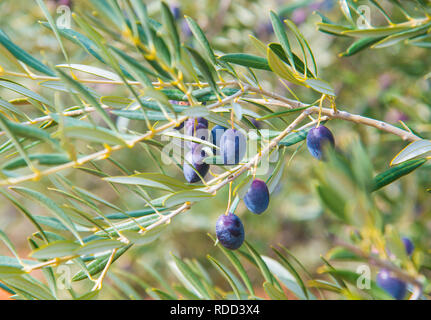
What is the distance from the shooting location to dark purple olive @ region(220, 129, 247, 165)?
58 centimetres

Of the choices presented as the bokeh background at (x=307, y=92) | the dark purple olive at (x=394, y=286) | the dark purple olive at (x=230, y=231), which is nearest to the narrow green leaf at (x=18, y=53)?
the dark purple olive at (x=230, y=231)

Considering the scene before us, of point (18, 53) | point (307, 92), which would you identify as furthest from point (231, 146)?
point (307, 92)

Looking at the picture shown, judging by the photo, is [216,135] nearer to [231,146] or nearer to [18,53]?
[231,146]

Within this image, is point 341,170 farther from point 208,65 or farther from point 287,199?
point 287,199

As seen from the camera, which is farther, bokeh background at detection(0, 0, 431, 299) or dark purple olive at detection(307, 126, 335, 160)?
bokeh background at detection(0, 0, 431, 299)

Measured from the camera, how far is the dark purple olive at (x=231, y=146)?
1.90 ft

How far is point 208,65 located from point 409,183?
1.48m

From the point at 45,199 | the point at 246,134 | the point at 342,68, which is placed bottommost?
the point at 45,199

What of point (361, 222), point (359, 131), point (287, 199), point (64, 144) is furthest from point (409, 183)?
point (64, 144)

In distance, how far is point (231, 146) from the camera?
1.90 ft

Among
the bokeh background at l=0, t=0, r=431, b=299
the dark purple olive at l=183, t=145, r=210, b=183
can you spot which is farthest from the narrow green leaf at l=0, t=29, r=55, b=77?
the bokeh background at l=0, t=0, r=431, b=299

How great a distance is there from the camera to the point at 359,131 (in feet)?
5.74

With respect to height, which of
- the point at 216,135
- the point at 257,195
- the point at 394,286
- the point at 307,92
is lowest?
the point at 394,286

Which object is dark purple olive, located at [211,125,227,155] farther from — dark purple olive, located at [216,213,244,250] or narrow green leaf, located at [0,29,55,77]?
narrow green leaf, located at [0,29,55,77]
